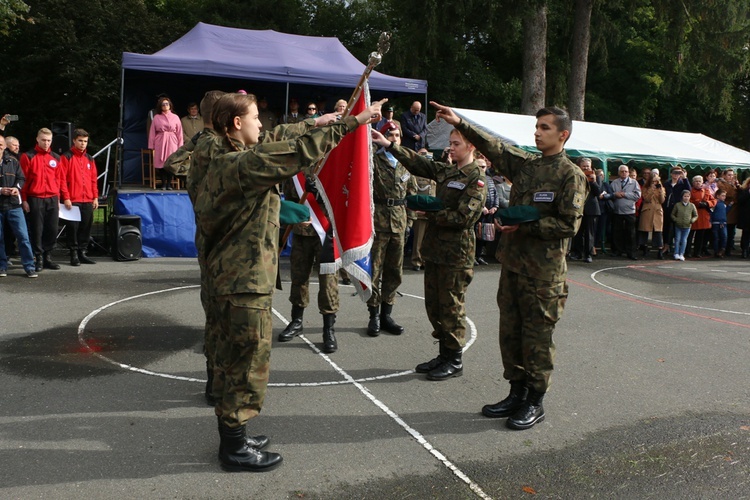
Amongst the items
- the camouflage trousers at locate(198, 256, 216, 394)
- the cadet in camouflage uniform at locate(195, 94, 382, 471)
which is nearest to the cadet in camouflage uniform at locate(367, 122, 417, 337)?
the camouflage trousers at locate(198, 256, 216, 394)

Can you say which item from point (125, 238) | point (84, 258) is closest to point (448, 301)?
point (125, 238)

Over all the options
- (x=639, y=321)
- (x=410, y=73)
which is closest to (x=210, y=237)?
(x=639, y=321)

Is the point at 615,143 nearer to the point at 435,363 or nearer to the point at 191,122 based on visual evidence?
the point at 191,122

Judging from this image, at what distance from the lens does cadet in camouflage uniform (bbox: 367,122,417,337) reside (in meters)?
7.04

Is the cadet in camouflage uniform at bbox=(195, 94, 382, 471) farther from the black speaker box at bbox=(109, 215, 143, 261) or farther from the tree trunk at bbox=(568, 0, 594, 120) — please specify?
the tree trunk at bbox=(568, 0, 594, 120)

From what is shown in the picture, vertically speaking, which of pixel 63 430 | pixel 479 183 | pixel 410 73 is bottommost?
pixel 63 430

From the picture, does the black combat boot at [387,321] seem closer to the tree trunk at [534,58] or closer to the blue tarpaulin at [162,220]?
the blue tarpaulin at [162,220]

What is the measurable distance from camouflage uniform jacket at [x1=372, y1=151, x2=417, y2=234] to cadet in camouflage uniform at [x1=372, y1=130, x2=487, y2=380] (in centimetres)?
142

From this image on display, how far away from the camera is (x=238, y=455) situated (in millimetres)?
3857

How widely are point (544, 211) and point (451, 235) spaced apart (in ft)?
3.55

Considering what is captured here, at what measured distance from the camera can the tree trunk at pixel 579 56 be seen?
23.0 metres

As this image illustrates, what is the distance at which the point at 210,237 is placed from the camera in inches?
152

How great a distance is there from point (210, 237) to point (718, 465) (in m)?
3.54

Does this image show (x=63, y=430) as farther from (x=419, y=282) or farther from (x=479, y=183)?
(x=419, y=282)
